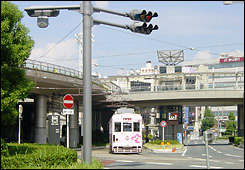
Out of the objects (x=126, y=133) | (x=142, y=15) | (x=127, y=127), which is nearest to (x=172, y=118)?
(x=127, y=127)

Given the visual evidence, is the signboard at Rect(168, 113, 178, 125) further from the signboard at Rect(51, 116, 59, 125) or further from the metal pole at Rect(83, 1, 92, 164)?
the metal pole at Rect(83, 1, 92, 164)

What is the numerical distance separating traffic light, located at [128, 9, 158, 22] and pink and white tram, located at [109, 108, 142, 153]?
1752 cm

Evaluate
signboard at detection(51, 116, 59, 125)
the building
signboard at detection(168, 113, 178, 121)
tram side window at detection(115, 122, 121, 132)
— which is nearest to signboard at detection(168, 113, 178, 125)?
signboard at detection(168, 113, 178, 121)

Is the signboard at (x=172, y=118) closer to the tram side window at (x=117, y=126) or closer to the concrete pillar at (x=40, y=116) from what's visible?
the concrete pillar at (x=40, y=116)

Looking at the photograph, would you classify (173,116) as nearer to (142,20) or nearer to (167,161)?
(167,161)

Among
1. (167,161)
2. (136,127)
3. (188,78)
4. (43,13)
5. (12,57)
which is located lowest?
(167,161)

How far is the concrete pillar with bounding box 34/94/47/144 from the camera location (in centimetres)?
4434

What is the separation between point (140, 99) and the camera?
54031mm

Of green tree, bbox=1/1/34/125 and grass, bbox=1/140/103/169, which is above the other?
green tree, bbox=1/1/34/125

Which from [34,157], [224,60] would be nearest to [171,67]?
[224,60]

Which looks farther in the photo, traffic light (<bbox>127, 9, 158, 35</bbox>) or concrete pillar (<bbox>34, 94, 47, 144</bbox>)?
concrete pillar (<bbox>34, 94, 47, 144</bbox>)

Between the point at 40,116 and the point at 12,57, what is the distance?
Result: 96.0 feet

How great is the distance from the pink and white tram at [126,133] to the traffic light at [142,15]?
17.5 metres

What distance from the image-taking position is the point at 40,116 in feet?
146
